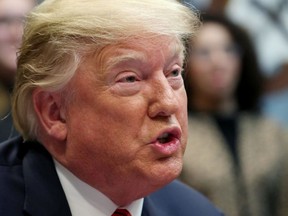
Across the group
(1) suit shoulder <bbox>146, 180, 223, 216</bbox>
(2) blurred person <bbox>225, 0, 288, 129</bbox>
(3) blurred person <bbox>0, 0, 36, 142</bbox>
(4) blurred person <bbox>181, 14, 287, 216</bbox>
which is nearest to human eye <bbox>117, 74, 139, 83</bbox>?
(1) suit shoulder <bbox>146, 180, 223, 216</bbox>

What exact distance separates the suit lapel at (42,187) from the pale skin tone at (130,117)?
0.48 feet

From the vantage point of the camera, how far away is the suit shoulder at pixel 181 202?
263 cm

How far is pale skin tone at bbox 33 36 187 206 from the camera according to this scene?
224 cm

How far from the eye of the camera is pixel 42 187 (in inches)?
94.4

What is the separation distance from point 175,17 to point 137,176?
470mm

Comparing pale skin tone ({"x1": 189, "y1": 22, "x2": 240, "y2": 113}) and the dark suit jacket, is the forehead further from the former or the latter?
pale skin tone ({"x1": 189, "y1": 22, "x2": 240, "y2": 113})

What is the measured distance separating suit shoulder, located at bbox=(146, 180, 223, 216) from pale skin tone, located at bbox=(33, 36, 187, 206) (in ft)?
1.07

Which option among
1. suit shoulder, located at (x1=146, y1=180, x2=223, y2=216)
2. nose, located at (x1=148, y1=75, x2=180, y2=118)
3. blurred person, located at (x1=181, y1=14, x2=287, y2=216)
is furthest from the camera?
blurred person, located at (x1=181, y1=14, x2=287, y2=216)

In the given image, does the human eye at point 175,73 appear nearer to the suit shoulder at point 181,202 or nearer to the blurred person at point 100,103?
the blurred person at point 100,103

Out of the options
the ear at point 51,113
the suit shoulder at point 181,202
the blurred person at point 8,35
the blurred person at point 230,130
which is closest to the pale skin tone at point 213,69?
the blurred person at point 230,130

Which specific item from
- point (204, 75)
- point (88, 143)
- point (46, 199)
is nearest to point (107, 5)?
point (88, 143)

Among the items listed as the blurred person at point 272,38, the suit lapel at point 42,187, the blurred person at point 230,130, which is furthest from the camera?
the blurred person at point 272,38

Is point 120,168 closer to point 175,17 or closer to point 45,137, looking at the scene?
point 45,137

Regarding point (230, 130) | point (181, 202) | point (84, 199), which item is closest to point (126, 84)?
point (84, 199)
